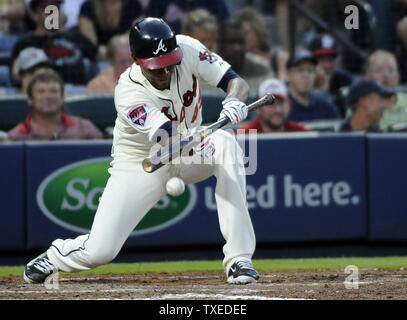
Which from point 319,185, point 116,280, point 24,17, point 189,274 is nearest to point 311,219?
point 319,185

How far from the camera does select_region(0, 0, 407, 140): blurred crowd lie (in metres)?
8.38

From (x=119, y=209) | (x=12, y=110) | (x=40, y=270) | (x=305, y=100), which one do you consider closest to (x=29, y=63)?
(x=12, y=110)

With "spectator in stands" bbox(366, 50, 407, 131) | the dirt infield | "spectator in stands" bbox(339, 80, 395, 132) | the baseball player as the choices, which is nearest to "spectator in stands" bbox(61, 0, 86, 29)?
"spectator in stands" bbox(339, 80, 395, 132)

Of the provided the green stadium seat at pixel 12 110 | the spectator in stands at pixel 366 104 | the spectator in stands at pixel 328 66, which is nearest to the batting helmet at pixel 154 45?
the green stadium seat at pixel 12 110

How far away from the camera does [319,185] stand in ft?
26.8

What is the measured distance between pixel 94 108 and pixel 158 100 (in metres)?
3.18

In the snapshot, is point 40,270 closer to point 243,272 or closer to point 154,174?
point 154,174

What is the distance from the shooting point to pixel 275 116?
8.39m

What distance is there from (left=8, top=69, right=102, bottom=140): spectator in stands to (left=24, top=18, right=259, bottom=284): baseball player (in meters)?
2.47

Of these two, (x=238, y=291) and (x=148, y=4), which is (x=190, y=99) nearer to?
(x=238, y=291)

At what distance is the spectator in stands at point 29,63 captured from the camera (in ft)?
28.7

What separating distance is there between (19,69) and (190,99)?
3.69 metres

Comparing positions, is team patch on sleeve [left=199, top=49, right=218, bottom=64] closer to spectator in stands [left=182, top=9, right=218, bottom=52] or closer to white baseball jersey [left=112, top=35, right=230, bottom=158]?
white baseball jersey [left=112, top=35, right=230, bottom=158]

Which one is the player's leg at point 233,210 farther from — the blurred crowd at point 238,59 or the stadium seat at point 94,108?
the stadium seat at point 94,108
